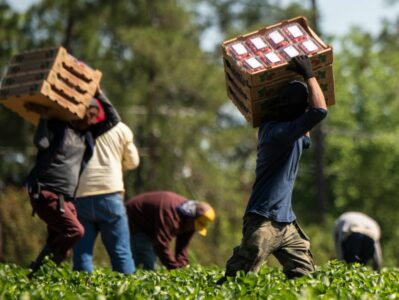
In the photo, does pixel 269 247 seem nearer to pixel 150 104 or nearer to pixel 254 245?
pixel 254 245

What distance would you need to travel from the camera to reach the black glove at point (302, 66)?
7.30 metres

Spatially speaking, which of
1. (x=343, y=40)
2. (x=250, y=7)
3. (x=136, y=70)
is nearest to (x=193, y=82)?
(x=136, y=70)

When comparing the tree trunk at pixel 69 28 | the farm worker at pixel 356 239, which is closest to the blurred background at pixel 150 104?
the tree trunk at pixel 69 28

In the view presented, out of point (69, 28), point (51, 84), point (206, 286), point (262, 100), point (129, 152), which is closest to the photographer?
point (206, 286)

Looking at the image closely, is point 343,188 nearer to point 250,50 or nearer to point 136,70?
point 136,70

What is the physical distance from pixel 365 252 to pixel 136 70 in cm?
1751

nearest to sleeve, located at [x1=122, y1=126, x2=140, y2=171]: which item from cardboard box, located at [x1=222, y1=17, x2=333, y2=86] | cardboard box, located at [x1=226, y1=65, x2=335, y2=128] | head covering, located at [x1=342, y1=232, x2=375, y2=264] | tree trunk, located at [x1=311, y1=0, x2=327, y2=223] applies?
cardboard box, located at [x1=226, y1=65, x2=335, y2=128]

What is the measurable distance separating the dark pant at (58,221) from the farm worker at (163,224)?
1.84 meters

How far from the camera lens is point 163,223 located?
10812 mm

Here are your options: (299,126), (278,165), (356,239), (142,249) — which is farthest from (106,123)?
(356,239)

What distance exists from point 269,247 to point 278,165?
609mm

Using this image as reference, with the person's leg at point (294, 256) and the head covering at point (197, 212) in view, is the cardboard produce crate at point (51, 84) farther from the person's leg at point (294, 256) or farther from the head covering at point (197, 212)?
the person's leg at point (294, 256)

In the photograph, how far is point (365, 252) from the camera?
11.8 m

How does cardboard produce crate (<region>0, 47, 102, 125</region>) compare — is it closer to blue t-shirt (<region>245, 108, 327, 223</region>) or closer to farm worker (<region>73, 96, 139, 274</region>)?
farm worker (<region>73, 96, 139, 274</region>)
